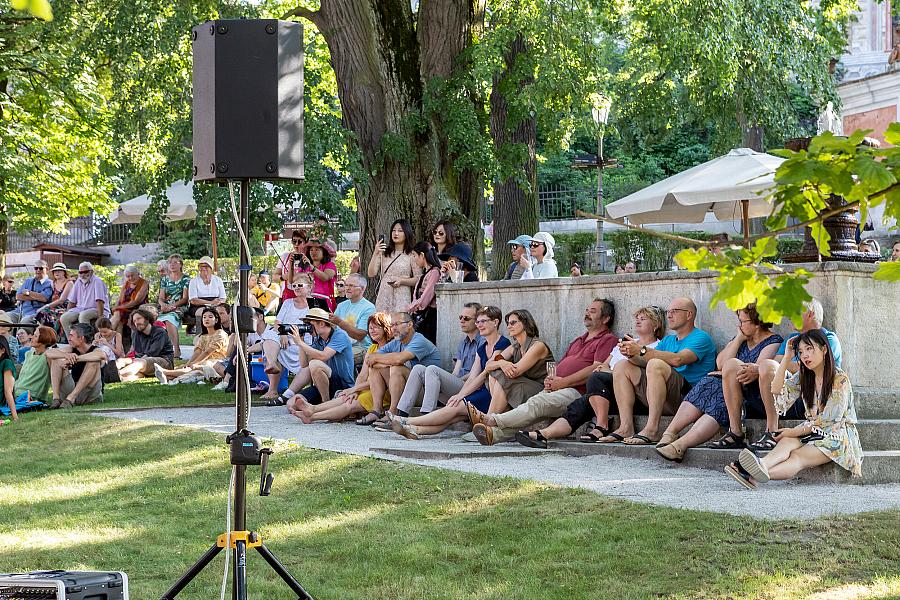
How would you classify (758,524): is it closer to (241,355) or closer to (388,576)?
(388,576)

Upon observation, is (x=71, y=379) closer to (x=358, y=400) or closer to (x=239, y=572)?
(x=358, y=400)

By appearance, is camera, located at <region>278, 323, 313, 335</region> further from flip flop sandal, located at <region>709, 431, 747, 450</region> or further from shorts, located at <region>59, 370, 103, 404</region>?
flip flop sandal, located at <region>709, 431, 747, 450</region>

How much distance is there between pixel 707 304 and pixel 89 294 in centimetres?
1158

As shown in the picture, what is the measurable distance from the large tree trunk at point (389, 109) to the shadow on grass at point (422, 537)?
21.4 feet

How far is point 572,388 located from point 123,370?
29.0 ft

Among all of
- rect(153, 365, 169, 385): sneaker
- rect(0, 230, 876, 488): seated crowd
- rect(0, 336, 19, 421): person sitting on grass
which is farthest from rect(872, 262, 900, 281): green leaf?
rect(153, 365, 169, 385): sneaker

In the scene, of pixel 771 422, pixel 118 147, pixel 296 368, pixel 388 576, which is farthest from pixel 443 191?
pixel 388 576

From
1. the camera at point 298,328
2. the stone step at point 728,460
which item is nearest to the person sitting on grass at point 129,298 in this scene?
the camera at point 298,328

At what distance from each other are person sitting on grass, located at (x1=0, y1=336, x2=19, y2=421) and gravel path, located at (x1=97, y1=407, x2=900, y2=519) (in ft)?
8.03

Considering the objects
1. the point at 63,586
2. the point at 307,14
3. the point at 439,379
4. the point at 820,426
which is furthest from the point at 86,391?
the point at 63,586

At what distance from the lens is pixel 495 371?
10.9 metres

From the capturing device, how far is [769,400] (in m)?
8.69

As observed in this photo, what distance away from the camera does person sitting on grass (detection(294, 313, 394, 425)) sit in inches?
479

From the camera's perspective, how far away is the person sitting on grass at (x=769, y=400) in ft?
27.8
